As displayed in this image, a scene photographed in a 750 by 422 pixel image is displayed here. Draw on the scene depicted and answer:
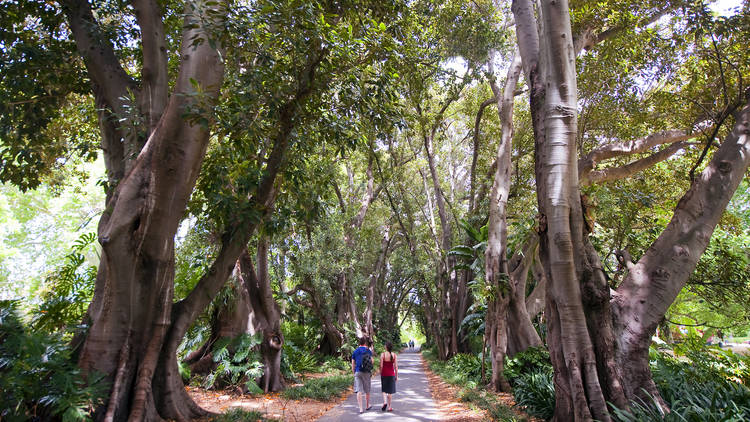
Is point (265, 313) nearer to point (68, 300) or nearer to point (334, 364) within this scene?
point (68, 300)

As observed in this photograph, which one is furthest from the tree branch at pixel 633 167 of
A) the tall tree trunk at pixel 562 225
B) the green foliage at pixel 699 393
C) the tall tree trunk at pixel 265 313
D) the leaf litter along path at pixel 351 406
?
the tall tree trunk at pixel 265 313

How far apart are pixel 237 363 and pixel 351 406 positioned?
3808 mm

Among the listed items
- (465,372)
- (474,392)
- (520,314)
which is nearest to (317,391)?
(474,392)

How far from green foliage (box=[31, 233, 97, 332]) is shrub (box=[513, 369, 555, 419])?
7.26 meters

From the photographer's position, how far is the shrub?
6.57m

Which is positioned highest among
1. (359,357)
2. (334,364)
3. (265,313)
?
(265,313)

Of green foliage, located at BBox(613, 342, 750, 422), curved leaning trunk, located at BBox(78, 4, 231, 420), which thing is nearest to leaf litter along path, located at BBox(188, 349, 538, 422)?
green foliage, located at BBox(613, 342, 750, 422)

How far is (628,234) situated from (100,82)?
11490 mm

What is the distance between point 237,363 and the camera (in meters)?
11.3

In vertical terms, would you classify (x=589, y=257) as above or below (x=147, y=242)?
below

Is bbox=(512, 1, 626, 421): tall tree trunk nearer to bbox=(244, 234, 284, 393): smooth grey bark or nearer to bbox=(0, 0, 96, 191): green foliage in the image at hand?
bbox=(244, 234, 284, 393): smooth grey bark

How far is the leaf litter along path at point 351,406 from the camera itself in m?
7.70

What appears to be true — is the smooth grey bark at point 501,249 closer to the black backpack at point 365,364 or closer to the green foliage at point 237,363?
the black backpack at point 365,364

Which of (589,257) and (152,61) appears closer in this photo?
(589,257)
